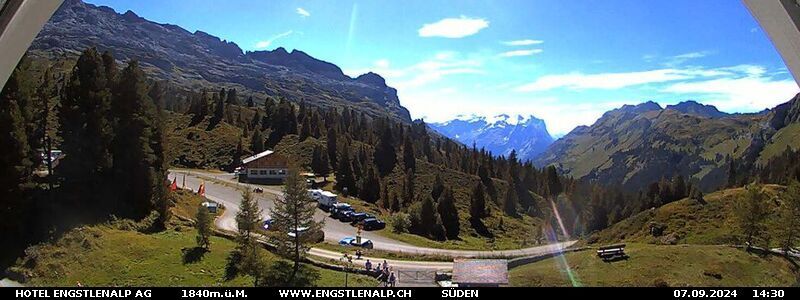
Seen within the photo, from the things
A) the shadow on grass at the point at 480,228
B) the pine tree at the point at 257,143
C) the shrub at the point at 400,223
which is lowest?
the shadow on grass at the point at 480,228

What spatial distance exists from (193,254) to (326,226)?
25.6 meters

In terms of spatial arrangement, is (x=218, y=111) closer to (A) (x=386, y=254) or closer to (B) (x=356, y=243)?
Answer: (B) (x=356, y=243)

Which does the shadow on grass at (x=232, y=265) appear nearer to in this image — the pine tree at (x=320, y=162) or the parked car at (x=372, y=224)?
the parked car at (x=372, y=224)

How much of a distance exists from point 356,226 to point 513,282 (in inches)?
1158

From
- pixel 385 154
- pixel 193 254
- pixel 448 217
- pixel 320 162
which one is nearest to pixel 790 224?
pixel 448 217

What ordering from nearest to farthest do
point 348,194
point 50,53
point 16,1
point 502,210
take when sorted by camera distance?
point 16,1 < point 348,194 < point 502,210 < point 50,53

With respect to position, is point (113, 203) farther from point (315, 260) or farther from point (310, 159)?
point (310, 159)

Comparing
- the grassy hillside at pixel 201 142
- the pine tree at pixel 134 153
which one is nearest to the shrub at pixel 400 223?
the pine tree at pixel 134 153

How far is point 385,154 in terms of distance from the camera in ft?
339

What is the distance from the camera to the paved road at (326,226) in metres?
42.5

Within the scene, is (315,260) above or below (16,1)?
below

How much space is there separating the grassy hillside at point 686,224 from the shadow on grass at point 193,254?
42.8 metres

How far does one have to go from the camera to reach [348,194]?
78.1 meters

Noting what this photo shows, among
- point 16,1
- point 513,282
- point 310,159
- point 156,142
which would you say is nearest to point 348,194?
point 310,159
